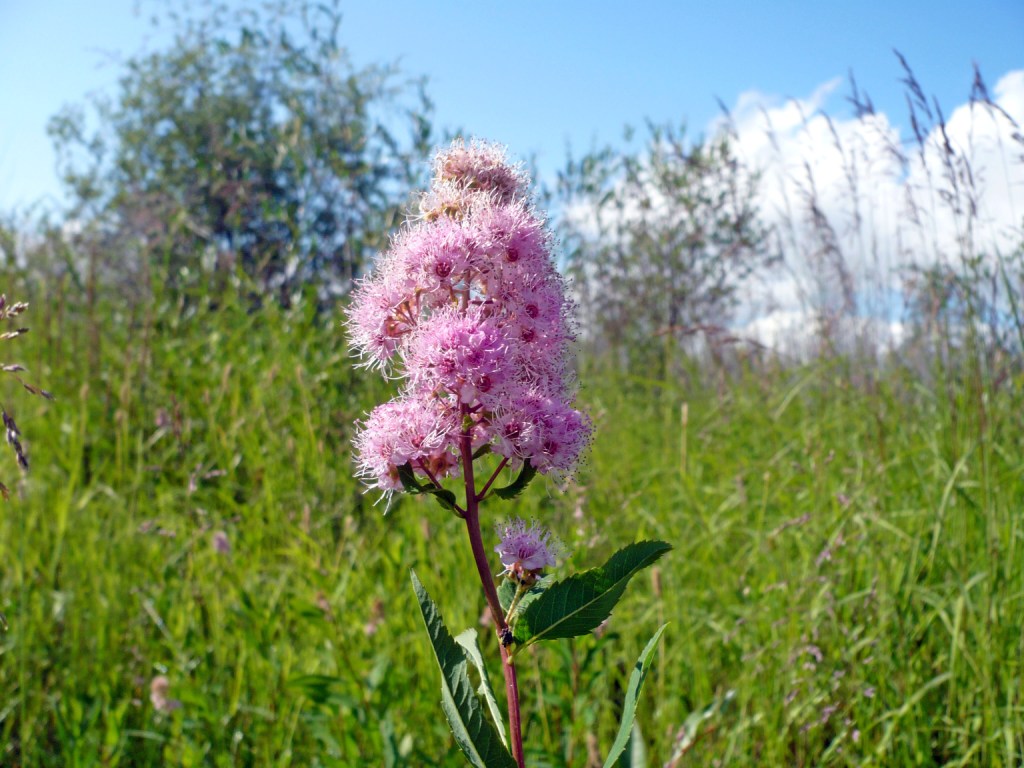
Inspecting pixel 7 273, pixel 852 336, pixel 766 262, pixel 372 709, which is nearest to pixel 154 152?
pixel 7 273

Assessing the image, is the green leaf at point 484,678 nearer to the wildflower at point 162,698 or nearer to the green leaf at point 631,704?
the green leaf at point 631,704

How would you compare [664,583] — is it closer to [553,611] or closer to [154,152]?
[553,611]

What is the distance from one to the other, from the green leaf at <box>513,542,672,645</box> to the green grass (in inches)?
16.9

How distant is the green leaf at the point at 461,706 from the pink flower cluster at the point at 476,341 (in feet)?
0.68

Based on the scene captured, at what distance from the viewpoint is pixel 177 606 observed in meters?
2.32

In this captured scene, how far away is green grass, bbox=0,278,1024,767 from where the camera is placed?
6.07ft

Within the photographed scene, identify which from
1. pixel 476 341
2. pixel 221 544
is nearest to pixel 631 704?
pixel 476 341

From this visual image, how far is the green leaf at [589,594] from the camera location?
91 cm

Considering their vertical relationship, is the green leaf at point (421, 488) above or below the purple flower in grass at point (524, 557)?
above

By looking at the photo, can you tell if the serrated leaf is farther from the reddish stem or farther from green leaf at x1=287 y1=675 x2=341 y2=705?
green leaf at x1=287 y1=675 x2=341 y2=705

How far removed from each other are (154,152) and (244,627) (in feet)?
44.1

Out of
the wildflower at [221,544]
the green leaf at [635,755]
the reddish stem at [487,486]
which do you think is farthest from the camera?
the wildflower at [221,544]

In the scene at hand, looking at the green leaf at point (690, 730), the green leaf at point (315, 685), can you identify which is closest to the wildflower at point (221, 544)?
the green leaf at point (315, 685)

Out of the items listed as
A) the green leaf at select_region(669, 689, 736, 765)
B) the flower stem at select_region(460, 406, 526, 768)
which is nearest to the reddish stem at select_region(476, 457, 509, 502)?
the flower stem at select_region(460, 406, 526, 768)
